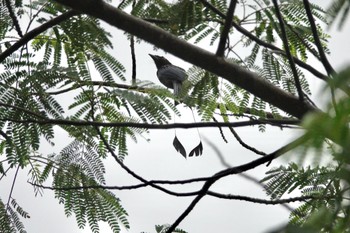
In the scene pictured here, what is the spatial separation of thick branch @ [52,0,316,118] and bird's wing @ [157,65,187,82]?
102cm

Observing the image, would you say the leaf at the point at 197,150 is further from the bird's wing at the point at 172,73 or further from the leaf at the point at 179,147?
→ the bird's wing at the point at 172,73

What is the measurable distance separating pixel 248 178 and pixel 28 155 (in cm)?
189

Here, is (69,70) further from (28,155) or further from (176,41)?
(176,41)

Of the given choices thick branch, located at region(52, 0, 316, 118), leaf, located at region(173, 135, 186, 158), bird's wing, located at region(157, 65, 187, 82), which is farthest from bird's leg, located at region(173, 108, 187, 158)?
thick branch, located at region(52, 0, 316, 118)

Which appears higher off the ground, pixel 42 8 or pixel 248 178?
pixel 42 8

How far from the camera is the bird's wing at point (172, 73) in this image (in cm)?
360

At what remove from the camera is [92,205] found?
391cm

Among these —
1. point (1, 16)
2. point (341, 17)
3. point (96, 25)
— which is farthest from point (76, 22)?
point (341, 17)

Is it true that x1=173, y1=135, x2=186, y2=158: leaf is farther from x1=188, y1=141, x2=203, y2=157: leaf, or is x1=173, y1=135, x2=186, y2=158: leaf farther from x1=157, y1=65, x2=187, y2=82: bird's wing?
x1=157, y1=65, x2=187, y2=82: bird's wing

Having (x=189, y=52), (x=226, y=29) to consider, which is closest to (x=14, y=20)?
(x=189, y=52)

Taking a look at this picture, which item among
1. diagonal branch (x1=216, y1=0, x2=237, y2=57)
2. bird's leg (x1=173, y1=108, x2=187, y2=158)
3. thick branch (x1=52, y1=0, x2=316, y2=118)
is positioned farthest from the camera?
bird's leg (x1=173, y1=108, x2=187, y2=158)

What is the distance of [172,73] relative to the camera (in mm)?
3686

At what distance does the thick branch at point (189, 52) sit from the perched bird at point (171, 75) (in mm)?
678

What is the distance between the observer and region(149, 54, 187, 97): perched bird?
348cm
